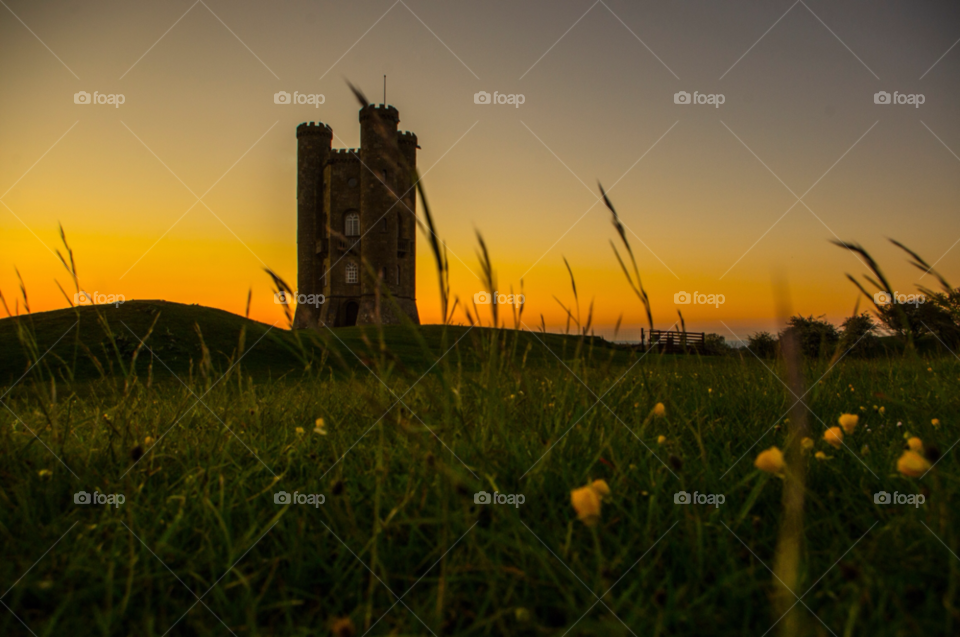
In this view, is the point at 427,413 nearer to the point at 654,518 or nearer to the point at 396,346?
the point at 654,518

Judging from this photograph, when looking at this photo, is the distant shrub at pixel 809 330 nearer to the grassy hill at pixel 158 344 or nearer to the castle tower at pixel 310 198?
the grassy hill at pixel 158 344

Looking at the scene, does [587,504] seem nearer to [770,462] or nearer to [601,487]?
[601,487]

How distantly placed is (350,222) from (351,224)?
0.19 metres

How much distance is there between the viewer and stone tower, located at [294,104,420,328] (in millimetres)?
41125

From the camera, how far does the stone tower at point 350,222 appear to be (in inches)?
1619

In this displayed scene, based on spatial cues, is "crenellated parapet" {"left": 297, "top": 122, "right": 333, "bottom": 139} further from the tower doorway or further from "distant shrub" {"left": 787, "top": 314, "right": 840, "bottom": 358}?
"distant shrub" {"left": 787, "top": 314, "right": 840, "bottom": 358}

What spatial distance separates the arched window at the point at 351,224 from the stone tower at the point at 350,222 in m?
0.08

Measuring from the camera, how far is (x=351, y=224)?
4428cm

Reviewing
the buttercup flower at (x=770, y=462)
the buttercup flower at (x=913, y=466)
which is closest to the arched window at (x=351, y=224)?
the buttercup flower at (x=770, y=462)

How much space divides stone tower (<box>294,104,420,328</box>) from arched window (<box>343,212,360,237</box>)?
85 millimetres

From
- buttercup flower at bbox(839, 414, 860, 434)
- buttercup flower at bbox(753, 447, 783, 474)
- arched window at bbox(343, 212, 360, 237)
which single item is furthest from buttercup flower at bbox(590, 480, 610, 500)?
arched window at bbox(343, 212, 360, 237)

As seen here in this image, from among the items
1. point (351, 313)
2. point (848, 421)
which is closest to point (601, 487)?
point (848, 421)

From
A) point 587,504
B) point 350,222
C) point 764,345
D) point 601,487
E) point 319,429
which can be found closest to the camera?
point 587,504

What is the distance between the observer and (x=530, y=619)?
1258 millimetres
